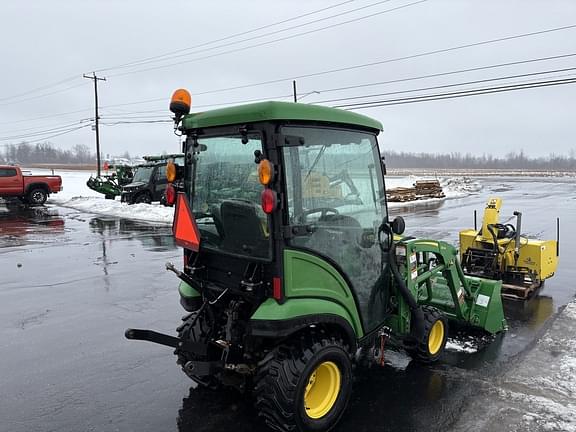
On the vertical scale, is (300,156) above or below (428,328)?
above

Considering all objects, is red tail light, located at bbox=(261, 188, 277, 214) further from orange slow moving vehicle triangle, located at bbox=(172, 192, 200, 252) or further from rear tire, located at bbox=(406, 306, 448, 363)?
rear tire, located at bbox=(406, 306, 448, 363)

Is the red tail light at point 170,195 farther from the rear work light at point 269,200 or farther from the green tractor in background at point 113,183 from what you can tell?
the green tractor in background at point 113,183

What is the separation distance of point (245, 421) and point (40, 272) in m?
7.10

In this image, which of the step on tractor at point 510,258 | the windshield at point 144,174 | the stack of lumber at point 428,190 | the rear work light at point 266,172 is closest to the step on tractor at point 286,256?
the rear work light at point 266,172

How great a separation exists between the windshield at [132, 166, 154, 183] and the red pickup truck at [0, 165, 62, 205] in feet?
17.1

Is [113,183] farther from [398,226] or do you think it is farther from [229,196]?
[398,226]

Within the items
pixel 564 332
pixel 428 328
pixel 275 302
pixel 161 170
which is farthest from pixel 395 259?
pixel 161 170

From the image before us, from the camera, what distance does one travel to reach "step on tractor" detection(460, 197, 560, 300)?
698cm

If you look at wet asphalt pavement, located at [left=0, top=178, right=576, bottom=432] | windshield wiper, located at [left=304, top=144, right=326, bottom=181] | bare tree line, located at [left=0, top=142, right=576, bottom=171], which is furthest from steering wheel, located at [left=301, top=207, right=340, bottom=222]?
bare tree line, located at [left=0, top=142, right=576, bottom=171]

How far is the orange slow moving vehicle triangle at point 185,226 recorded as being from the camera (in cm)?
355

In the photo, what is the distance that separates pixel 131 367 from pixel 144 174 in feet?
57.7

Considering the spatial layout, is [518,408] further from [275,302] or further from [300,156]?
[300,156]

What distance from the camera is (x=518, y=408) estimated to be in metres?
3.72

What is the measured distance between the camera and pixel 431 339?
4.56m
